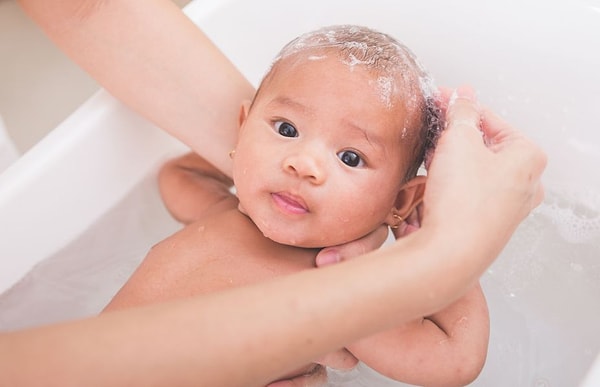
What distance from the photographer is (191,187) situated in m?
1.43

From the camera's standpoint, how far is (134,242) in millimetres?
1509

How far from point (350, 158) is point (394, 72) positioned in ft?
0.47

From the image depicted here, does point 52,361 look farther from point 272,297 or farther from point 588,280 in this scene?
point 588,280

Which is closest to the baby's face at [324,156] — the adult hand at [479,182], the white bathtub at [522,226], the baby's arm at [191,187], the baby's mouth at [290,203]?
the baby's mouth at [290,203]

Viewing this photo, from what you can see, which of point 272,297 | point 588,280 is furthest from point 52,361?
point 588,280

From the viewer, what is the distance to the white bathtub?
1.32 metres

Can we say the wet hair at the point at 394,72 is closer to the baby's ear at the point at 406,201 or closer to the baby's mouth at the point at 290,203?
the baby's ear at the point at 406,201

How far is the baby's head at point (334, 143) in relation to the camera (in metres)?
1.09

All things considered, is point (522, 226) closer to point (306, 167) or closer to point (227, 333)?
point (306, 167)

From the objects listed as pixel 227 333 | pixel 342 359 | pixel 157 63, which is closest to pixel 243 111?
pixel 157 63

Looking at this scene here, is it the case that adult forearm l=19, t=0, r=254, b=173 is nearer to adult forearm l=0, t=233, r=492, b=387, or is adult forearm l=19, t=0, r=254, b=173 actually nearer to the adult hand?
the adult hand

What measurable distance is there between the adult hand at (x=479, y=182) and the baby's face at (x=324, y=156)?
124 mm

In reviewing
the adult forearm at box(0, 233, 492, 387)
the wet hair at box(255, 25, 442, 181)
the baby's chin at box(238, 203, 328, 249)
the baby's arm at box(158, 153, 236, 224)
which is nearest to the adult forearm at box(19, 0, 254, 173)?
the baby's arm at box(158, 153, 236, 224)

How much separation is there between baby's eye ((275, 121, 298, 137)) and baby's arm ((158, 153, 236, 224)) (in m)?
0.25
